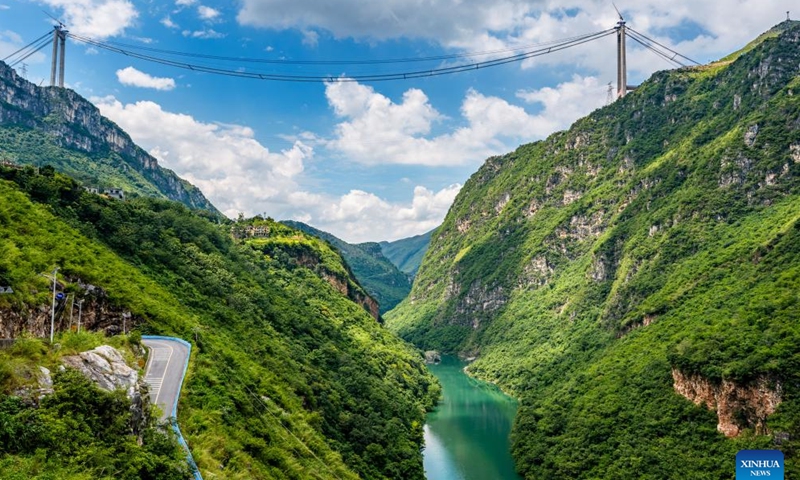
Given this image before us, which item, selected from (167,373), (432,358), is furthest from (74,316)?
(432,358)

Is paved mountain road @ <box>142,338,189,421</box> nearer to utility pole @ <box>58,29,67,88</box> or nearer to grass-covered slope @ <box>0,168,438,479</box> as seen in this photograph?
grass-covered slope @ <box>0,168,438,479</box>

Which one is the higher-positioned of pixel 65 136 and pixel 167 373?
pixel 65 136

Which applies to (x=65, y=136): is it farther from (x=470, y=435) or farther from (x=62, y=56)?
(x=470, y=435)

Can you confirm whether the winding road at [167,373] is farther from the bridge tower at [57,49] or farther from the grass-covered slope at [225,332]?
the bridge tower at [57,49]

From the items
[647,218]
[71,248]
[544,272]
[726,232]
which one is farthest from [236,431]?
[544,272]

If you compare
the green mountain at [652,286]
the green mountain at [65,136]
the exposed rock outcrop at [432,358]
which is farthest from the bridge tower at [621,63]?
the green mountain at [65,136]

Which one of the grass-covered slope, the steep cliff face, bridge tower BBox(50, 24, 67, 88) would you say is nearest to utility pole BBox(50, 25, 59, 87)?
bridge tower BBox(50, 24, 67, 88)

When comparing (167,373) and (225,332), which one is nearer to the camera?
(167,373)
